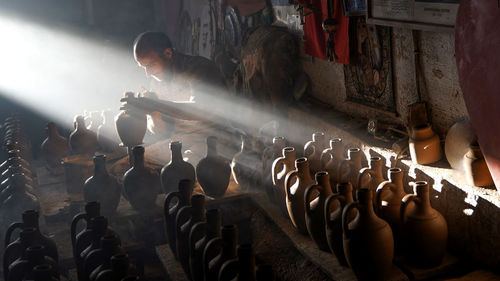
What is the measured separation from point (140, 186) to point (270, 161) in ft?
3.09

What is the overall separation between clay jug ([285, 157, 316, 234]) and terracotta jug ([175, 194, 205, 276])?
1.78 ft

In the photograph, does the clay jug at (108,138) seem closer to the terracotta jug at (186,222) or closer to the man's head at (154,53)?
the man's head at (154,53)

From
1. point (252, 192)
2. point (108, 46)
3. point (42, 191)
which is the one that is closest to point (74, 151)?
point (42, 191)

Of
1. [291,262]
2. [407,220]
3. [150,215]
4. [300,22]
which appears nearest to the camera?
[407,220]

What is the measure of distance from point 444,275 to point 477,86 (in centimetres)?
102

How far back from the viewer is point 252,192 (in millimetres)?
4406

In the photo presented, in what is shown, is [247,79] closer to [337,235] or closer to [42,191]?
[42,191]

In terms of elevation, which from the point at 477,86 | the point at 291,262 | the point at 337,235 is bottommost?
the point at 291,262

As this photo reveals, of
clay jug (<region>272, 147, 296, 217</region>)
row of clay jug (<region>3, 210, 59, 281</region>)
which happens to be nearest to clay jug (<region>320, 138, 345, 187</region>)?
clay jug (<region>272, 147, 296, 217</region>)

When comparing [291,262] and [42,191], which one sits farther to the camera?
[42,191]

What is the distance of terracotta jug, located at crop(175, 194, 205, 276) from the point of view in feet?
10.9

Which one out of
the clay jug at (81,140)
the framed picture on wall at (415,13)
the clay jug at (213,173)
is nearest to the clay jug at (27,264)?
the clay jug at (213,173)

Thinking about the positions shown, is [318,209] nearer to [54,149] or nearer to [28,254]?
[28,254]

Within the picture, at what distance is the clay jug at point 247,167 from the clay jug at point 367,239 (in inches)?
62.0
